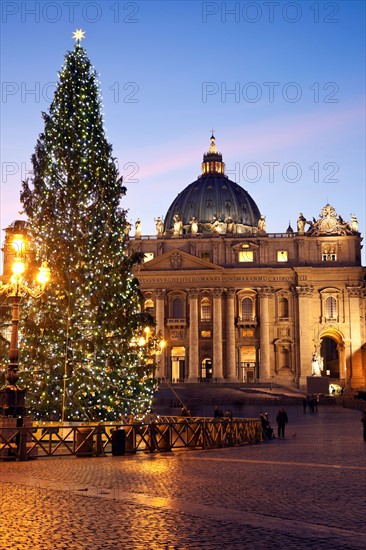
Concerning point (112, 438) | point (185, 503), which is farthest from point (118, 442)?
point (185, 503)

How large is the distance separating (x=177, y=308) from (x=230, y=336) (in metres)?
6.86

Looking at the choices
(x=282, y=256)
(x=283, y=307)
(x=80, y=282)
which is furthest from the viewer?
(x=282, y=256)

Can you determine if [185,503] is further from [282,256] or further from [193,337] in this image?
[282,256]

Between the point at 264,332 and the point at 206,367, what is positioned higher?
the point at 264,332

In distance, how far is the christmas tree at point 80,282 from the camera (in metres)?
23.9

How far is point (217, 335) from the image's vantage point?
80.1m

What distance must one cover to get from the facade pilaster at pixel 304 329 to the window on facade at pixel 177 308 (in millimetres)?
12816

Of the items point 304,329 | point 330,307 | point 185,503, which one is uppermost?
point 330,307

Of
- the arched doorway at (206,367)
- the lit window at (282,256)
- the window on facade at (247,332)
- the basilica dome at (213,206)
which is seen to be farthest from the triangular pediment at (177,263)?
the basilica dome at (213,206)

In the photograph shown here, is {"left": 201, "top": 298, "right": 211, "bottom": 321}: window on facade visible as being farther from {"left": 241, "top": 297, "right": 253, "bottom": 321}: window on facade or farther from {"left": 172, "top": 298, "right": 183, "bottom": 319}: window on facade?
{"left": 241, "top": 297, "right": 253, "bottom": 321}: window on facade

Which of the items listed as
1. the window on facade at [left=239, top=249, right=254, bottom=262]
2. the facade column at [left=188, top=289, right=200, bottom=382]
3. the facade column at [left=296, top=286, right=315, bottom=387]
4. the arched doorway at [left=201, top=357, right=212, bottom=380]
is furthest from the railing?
the window on facade at [left=239, top=249, right=254, bottom=262]

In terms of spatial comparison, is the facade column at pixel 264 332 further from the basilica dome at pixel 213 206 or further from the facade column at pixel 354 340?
the basilica dome at pixel 213 206

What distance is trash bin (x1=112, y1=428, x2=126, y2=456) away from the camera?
66.5ft

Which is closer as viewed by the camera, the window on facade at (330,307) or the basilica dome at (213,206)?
the window on facade at (330,307)
